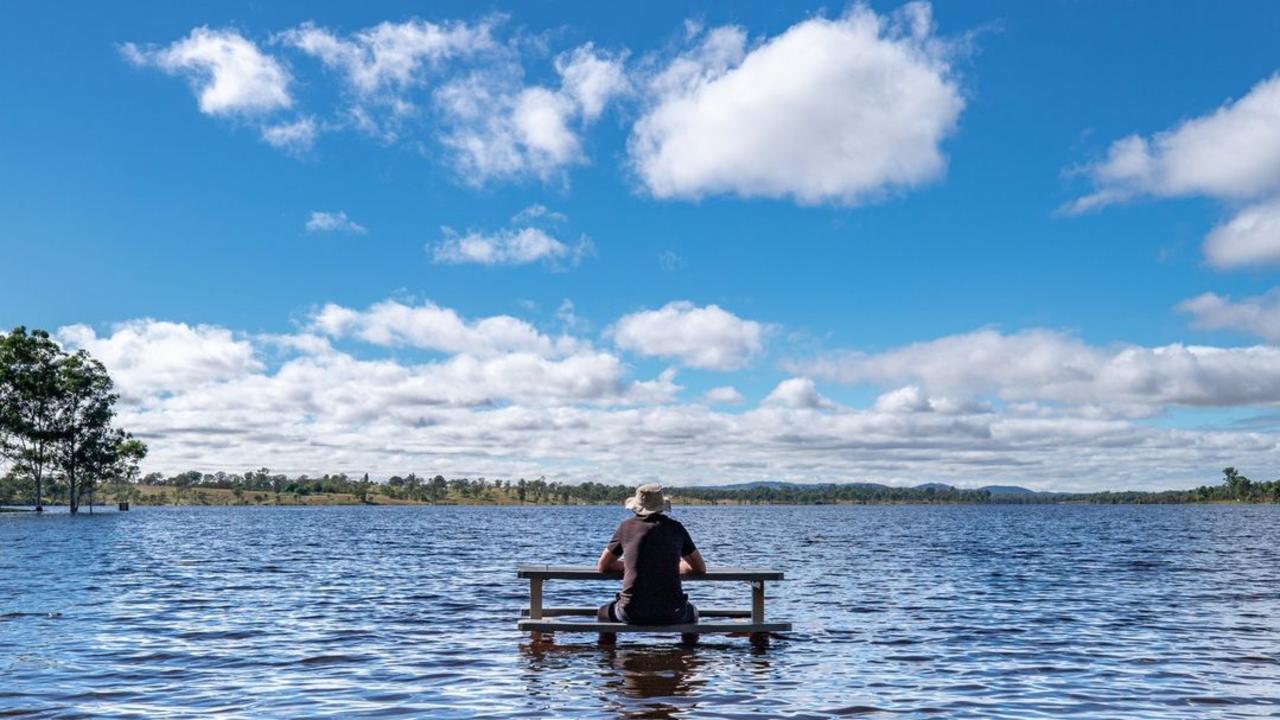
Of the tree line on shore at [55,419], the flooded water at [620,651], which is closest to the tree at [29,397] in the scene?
the tree line on shore at [55,419]

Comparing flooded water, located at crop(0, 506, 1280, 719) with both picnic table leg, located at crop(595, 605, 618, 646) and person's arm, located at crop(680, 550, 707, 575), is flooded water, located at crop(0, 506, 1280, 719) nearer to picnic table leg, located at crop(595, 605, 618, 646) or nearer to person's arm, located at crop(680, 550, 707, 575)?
picnic table leg, located at crop(595, 605, 618, 646)

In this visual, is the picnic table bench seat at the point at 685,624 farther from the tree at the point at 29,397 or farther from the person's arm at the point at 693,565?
the tree at the point at 29,397

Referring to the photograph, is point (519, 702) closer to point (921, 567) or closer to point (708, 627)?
point (708, 627)

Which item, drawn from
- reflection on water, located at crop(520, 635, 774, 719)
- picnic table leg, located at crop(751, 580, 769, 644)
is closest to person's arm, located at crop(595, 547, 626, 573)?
reflection on water, located at crop(520, 635, 774, 719)

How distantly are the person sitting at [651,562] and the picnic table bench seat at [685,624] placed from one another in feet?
0.58

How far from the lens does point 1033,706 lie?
13.8 meters

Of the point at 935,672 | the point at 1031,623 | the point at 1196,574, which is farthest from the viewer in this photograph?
the point at 1196,574

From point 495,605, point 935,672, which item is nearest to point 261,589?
point 495,605

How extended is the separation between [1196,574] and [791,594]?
797 inches

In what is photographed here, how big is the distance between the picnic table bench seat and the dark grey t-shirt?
24 centimetres

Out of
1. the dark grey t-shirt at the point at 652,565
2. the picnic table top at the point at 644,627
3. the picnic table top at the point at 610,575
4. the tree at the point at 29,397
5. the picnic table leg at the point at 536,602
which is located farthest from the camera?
the tree at the point at 29,397

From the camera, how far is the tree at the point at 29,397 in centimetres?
11206

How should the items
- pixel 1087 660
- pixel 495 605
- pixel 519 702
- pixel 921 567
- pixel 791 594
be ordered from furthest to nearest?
pixel 921 567 → pixel 791 594 → pixel 495 605 → pixel 1087 660 → pixel 519 702

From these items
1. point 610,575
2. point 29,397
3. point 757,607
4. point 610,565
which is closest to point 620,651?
point 610,575
